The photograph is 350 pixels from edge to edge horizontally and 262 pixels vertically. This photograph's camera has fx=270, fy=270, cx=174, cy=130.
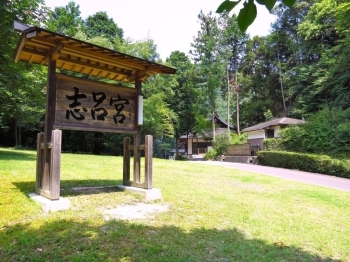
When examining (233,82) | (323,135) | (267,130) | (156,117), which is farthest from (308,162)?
(233,82)

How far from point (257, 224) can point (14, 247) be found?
11.9 ft

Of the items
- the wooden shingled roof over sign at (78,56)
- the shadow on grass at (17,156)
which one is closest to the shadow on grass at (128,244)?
the wooden shingled roof over sign at (78,56)

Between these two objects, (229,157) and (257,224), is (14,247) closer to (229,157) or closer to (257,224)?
(257,224)

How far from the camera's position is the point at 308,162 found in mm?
15648

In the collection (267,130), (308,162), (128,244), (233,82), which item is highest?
(233,82)

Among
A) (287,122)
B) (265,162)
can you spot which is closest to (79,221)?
(265,162)

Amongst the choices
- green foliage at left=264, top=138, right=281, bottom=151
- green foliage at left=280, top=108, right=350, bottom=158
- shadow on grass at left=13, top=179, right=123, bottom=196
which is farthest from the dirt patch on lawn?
green foliage at left=264, top=138, right=281, bottom=151

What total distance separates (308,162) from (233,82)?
20.8 meters

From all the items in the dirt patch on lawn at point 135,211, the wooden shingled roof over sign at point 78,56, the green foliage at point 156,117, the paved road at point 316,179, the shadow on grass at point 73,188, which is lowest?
the paved road at point 316,179

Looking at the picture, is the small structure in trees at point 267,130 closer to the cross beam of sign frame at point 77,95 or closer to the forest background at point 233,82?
the forest background at point 233,82

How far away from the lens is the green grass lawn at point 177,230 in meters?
3.21

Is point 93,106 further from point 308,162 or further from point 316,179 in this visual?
point 308,162

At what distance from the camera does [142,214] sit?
4719 mm

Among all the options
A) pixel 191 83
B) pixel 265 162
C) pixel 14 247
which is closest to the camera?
pixel 14 247
